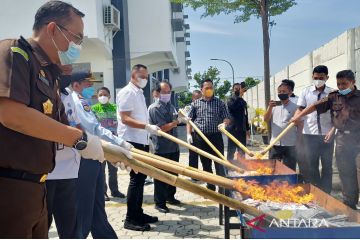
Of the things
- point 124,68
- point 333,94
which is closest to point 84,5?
point 124,68

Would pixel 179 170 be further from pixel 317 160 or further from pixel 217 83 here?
pixel 217 83

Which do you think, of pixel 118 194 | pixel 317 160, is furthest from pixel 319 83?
pixel 118 194

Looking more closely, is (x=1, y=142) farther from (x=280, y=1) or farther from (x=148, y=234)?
(x=280, y=1)

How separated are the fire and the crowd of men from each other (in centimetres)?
146

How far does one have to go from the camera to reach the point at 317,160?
5.71 m

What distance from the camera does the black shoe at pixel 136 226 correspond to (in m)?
4.57

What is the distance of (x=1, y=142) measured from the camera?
184cm

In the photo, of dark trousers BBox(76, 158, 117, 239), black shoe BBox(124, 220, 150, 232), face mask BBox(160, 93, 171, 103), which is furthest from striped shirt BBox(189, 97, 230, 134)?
dark trousers BBox(76, 158, 117, 239)

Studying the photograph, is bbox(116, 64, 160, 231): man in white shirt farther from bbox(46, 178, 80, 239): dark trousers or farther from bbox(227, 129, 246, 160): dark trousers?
bbox(227, 129, 246, 160): dark trousers

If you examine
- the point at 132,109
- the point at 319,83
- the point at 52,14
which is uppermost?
the point at 52,14

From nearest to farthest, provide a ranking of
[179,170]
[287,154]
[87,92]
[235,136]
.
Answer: [179,170], [87,92], [287,154], [235,136]

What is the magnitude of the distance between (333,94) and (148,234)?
3284 millimetres

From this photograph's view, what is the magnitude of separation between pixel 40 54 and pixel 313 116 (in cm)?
472

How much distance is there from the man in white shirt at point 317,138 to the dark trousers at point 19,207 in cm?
464
